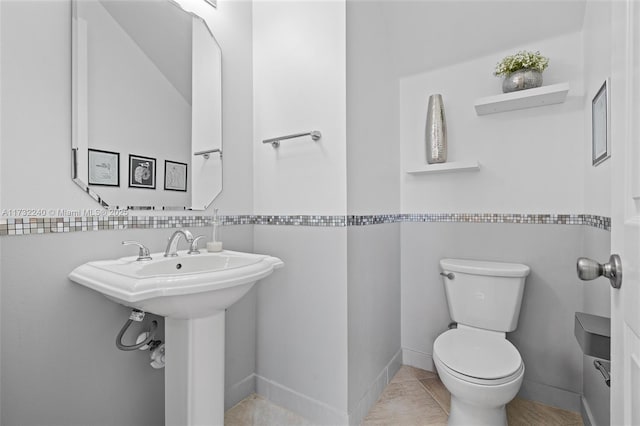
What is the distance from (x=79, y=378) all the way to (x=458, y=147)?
2.22 meters

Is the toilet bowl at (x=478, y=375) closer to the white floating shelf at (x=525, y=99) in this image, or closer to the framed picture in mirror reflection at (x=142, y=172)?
the white floating shelf at (x=525, y=99)

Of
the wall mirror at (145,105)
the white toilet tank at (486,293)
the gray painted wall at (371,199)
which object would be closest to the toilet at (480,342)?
the white toilet tank at (486,293)

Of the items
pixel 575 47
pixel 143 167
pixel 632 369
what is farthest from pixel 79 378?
pixel 575 47

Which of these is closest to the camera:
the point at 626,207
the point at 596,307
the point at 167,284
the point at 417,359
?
the point at 626,207

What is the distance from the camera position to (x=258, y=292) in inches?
72.9

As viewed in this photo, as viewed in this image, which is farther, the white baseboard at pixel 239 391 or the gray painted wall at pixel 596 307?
the white baseboard at pixel 239 391

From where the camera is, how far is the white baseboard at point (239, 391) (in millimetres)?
1675

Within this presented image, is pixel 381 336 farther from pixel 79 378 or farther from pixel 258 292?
pixel 79 378

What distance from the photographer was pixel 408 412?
1.69m

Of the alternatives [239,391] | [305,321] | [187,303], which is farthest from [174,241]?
[239,391]

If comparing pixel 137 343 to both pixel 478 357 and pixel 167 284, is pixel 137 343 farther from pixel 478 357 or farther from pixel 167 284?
pixel 478 357

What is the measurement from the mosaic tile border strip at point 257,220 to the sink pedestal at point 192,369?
0.45 metres

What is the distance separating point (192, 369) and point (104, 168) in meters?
0.84

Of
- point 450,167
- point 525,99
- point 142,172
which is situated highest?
point 525,99
